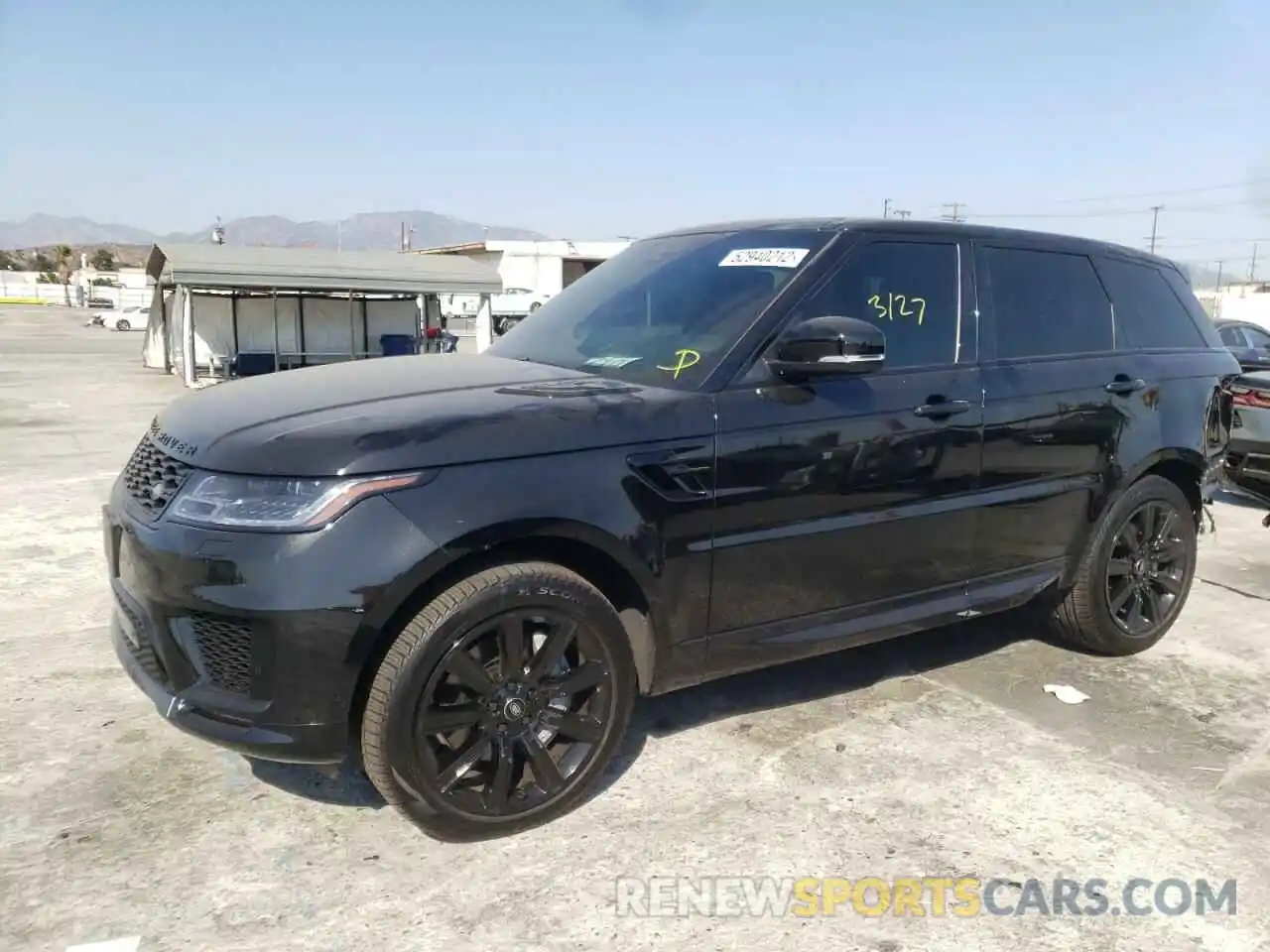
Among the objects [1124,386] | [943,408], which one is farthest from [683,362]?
[1124,386]

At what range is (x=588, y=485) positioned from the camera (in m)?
2.95

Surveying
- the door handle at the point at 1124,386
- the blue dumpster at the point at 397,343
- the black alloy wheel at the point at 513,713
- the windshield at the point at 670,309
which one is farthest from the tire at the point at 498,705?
the blue dumpster at the point at 397,343

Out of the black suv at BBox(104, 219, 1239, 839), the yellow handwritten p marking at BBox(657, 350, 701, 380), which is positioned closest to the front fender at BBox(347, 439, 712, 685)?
the black suv at BBox(104, 219, 1239, 839)

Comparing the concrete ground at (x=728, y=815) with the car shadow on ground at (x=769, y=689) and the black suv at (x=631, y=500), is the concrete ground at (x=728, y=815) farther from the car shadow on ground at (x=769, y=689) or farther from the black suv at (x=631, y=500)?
the black suv at (x=631, y=500)

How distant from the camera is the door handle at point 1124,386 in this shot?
4406 millimetres

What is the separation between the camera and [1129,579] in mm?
4703

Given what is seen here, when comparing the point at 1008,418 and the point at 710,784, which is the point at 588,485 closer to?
the point at 710,784

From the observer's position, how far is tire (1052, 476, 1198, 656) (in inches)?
179

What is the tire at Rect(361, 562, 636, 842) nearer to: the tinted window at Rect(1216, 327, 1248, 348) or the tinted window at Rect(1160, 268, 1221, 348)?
the tinted window at Rect(1160, 268, 1221, 348)

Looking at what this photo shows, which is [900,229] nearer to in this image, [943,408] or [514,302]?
[943,408]

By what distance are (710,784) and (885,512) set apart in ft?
3.81

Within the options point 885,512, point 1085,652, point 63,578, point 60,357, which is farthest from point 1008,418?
point 60,357

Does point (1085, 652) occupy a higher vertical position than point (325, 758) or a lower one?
lower

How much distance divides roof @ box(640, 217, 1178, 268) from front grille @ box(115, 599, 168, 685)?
2.58 m
